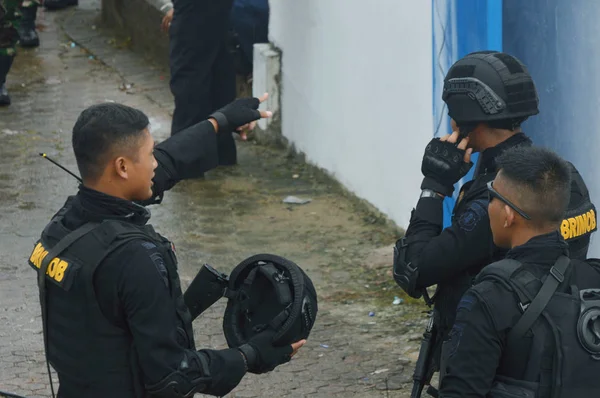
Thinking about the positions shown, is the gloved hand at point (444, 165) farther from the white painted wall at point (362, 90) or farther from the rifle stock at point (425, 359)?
the white painted wall at point (362, 90)

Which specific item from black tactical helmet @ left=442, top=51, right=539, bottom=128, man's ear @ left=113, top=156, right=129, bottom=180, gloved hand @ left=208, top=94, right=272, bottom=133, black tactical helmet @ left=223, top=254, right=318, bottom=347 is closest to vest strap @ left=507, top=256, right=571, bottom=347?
black tactical helmet @ left=223, top=254, right=318, bottom=347

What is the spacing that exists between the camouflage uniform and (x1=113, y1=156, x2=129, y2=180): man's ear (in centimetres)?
712

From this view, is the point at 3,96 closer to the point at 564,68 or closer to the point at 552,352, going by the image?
the point at 564,68

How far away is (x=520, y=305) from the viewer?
8.71ft

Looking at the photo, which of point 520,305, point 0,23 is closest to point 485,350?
point 520,305

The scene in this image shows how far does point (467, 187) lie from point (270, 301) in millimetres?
757

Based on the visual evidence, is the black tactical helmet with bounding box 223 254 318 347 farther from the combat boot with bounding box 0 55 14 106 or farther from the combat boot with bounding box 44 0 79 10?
the combat boot with bounding box 44 0 79 10

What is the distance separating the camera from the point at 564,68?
17.5 ft

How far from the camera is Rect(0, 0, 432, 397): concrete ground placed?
5012mm

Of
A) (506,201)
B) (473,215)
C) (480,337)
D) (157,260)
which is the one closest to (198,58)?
(473,215)

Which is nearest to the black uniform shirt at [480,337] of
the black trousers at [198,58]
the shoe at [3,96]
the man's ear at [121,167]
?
the man's ear at [121,167]

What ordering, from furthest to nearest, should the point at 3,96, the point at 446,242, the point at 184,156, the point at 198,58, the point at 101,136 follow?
the point at 3,96, the point at 198,58, the point at 184,156, the point at 446,242, the point at 101,136

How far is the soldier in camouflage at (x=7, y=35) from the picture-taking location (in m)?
9.59

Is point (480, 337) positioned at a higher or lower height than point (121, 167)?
lower
